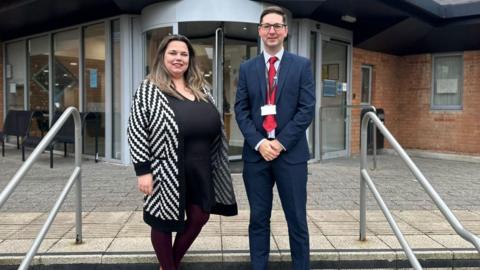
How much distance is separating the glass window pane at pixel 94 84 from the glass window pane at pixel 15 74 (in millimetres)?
2891

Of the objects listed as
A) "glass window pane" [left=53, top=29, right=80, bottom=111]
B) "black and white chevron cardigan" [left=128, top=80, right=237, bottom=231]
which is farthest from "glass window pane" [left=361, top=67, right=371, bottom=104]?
"black and white chevron cardigan" [left=128, top=80, right=237, bottom=231]

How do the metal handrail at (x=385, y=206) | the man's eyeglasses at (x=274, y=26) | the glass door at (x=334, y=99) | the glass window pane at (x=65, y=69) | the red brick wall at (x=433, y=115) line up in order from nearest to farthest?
the metal handrail at (x=385, y=206), the man's eyeglasses at (x=274, y=26), the glass door at (x=334, y=99), the glass window pane at (x=65, y=69), the red brick wall at (x=433, y=115)

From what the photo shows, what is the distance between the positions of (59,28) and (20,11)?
862 mm

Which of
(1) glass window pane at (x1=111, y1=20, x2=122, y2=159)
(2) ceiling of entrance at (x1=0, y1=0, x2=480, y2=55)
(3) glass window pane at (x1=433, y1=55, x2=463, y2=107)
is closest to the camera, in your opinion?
(2) ceiling of entrance at (x1=0, y1=0, x2=480, y2=55)

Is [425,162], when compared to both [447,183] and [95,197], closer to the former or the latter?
[447,183]

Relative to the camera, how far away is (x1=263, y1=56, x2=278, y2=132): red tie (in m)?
3.08

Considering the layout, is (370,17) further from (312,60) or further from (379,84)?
(379,84)

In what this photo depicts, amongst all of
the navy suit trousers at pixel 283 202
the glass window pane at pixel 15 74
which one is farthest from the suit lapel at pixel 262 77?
the glass window pane at pixel 15 74

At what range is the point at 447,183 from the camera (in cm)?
679

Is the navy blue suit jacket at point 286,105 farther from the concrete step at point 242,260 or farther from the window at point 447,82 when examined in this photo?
the window at point 447,82

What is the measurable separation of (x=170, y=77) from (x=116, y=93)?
5519 mm

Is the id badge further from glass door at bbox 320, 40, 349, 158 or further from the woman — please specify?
glass door at bbox 320, 40, 349, 158

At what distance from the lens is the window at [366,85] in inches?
401

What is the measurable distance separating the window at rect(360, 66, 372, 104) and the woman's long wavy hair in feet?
25.1
